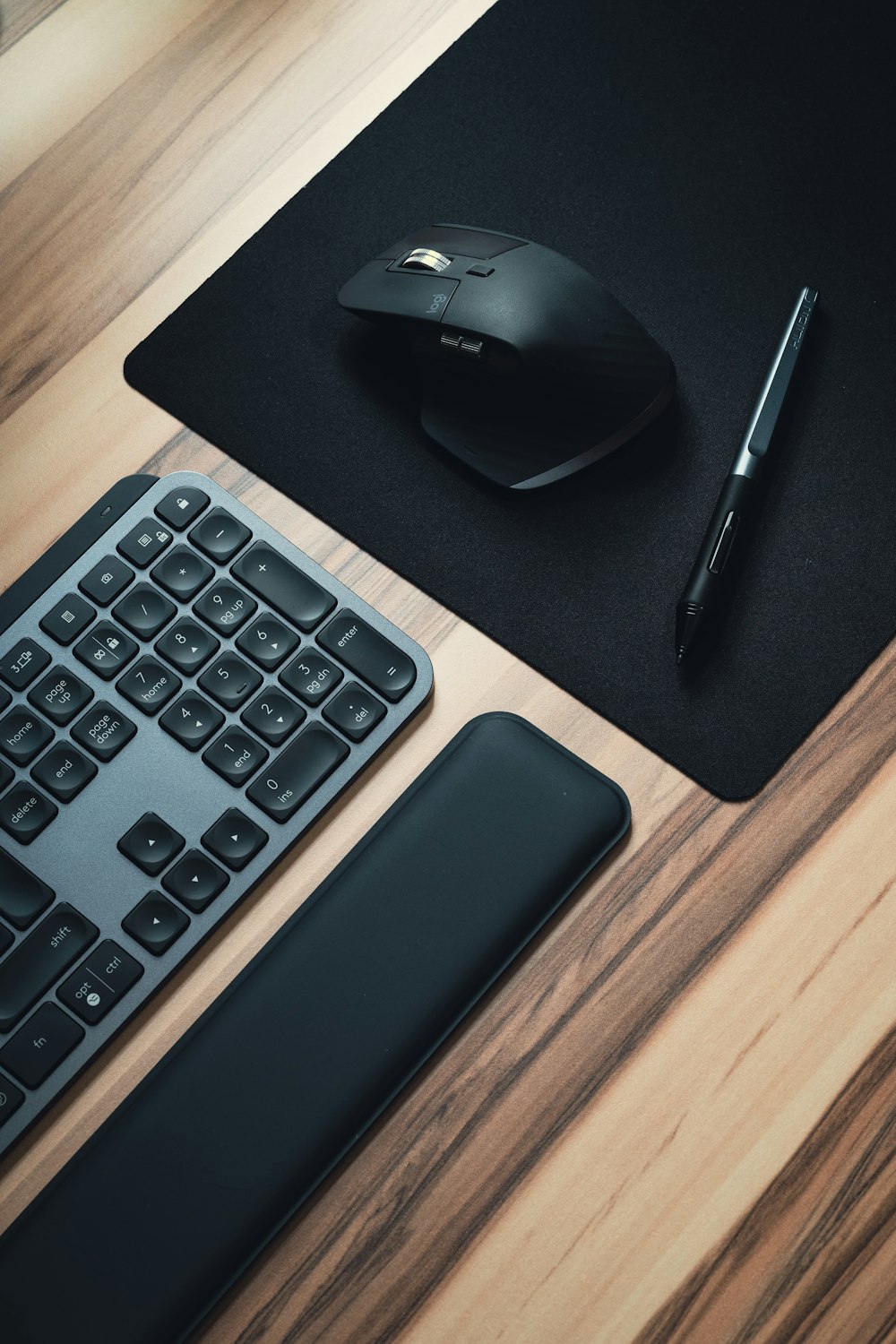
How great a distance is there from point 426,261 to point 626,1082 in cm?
44

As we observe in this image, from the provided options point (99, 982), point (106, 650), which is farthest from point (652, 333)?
point (99, 982)

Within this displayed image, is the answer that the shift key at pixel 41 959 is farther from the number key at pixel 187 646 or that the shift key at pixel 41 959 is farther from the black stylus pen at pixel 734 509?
the black stylus pen at pixel 734 509

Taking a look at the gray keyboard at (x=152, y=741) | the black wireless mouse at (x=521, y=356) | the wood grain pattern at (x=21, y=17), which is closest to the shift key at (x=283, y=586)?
the gray keyboard at (x=152, y=741)

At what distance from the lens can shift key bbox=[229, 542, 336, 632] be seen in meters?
0.59

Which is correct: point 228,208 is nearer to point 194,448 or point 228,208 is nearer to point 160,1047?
point 194,448

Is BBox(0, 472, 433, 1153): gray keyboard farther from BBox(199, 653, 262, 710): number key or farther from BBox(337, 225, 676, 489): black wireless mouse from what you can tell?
BBox(337, 225, 676, 489): black wireless mouse

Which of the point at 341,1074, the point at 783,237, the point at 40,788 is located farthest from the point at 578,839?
the point at 783,237

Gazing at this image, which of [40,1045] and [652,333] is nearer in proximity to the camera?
[40,1045]

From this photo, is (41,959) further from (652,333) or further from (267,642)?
(652,333)

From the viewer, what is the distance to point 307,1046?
528 mm

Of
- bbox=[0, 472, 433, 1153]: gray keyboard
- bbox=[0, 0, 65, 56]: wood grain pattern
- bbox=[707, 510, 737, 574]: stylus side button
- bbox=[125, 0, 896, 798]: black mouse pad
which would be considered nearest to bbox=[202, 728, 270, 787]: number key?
bbox=[0, 472, 433, 1153]: gray keyboard

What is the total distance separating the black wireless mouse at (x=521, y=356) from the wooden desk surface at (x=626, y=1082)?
0.32ft

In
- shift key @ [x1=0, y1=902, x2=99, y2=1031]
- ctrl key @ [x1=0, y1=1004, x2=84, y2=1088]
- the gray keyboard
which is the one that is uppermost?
the gray keyboard

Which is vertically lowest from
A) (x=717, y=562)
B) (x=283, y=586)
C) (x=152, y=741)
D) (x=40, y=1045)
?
(x=40, y=1045)
